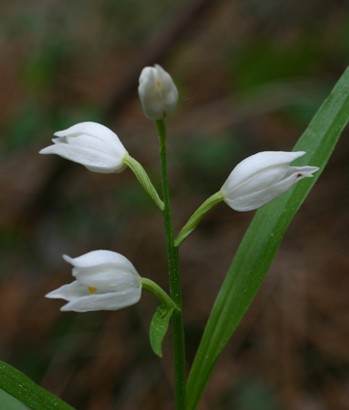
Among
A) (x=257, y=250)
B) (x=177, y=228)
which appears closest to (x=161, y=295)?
(x=257, y=250)

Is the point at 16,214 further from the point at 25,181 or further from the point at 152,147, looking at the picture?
the point at 152,147

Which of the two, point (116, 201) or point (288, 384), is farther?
point (116, 201)

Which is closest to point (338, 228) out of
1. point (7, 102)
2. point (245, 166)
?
point (245, 166)

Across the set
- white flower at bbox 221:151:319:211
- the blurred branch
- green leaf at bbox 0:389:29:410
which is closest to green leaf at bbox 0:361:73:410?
A: green leaf at bbox 0:389:29:410

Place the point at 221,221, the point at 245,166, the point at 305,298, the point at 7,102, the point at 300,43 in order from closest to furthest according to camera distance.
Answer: the point at 245,166
the point at 305,298
the point at 221,221
the point at 300,43
the point at 7,102

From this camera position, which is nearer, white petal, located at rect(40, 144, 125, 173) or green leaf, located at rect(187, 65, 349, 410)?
white petal, located at rect(40, 144, 125, 173)

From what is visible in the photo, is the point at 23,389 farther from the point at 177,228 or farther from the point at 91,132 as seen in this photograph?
the point at 177,228

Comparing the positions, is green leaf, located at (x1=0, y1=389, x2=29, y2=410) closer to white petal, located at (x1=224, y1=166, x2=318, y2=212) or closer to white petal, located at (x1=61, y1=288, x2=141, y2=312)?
white petal, located at (x1=61, y1=288, x2=141, y2=312)

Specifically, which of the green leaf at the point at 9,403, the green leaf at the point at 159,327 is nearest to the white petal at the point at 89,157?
the green leaf at the point at 159,327
